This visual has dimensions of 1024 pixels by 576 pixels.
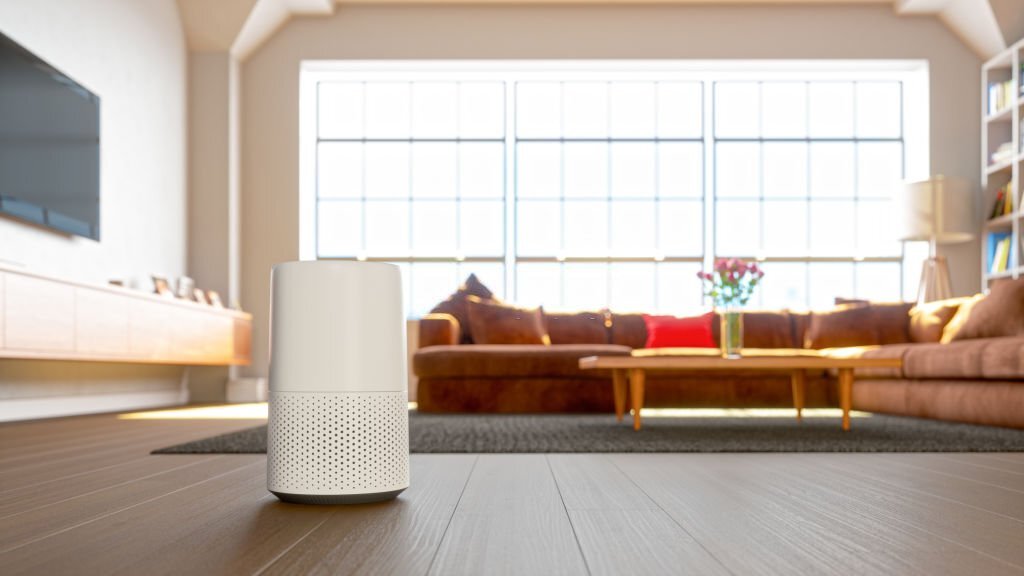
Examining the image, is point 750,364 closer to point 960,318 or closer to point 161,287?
point 960,318

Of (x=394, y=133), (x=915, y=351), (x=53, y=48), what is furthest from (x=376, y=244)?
(x=915, y=351)

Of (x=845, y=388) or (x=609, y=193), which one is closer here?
(x=845, y=388)

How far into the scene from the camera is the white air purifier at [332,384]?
63.4 inches

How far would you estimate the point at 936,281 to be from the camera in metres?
7.10

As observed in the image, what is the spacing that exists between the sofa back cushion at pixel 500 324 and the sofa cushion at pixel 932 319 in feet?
7.98

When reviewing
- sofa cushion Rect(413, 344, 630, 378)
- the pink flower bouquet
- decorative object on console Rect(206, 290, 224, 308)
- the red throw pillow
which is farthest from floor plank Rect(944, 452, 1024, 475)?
decorative object on console Rect(206, 290, 224, 308)

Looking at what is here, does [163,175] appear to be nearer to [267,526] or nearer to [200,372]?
[200,372]

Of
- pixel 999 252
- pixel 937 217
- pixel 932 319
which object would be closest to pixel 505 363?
pixel 932 319

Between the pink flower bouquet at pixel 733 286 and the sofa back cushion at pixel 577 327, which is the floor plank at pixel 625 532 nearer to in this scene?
the pink flower bouquet at pixel 733 286

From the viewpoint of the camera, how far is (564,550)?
4.07 ft

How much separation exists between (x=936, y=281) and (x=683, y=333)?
2257mm

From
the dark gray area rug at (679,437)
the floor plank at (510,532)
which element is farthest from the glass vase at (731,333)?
the floor plank at (510,532)

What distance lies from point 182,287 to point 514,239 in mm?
2928

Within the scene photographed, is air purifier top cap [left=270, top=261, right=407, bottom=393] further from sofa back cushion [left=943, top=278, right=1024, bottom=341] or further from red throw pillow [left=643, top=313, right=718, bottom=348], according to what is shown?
red throw pillow [left=643, top=313, right=718, bottom=348]
